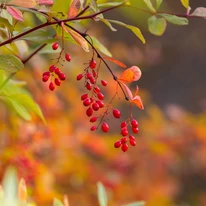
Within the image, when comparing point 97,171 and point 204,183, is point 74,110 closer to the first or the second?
point 97,171

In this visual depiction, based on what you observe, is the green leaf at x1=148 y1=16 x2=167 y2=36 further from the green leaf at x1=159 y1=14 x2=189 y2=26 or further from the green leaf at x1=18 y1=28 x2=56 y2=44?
the green leaf at x1=18 y1=28 x2=56 y2=44

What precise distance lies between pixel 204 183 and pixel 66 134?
1.43 metres

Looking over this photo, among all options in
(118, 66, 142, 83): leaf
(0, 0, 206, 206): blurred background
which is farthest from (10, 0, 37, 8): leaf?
(0, 0, 206, 206): blurred background

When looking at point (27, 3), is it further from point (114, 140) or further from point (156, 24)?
point (114, 140)

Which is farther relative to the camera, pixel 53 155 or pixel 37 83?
pixel 37 83

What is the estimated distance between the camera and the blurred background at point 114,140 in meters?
1.46

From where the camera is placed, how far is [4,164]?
124 cm

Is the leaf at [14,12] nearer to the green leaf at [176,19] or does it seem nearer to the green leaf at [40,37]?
the green leaf at [40,37]

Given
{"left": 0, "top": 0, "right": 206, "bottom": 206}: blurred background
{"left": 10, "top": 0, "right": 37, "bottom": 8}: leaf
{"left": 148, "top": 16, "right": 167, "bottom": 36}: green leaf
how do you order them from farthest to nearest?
{"left": 0, "top": 0, "right": 206, "bottom": 206}: blurred background → {"left": 148, "top": 16, "right": 167, "bottom": 36}: green leaf → {"left": 10, "top": 0, "right": 37, "bottom": 8}: leaf

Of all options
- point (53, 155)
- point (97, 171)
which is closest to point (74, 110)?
point (97, 171)

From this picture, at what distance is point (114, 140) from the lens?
6.69 feet

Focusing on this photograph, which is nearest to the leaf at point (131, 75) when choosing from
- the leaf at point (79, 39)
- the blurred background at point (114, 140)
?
the leaf at point (79, 39)

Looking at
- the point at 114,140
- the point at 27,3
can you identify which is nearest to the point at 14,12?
the point at 27,3

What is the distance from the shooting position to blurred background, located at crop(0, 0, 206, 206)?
57.6 inches
